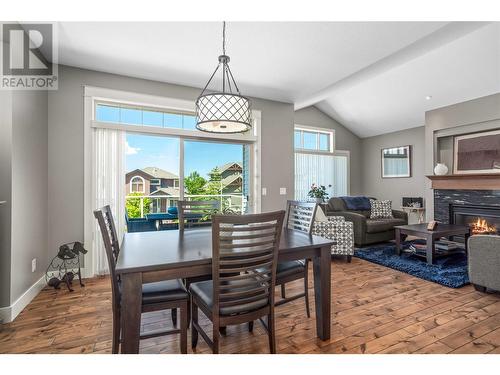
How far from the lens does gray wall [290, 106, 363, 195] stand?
23.2 ft

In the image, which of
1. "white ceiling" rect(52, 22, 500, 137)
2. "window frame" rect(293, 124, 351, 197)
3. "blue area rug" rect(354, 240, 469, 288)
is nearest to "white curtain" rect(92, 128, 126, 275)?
"white ceiling" rect(52, 22, 500, 137)

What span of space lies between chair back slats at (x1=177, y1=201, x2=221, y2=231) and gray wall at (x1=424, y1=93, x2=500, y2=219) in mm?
5141

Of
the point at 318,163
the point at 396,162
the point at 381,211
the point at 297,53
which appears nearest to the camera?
the point at 297,53

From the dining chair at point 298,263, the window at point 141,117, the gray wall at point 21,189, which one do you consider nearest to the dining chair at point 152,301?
the dining chair at point 298,263

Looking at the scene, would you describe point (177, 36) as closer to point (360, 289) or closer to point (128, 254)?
point (128, 254)

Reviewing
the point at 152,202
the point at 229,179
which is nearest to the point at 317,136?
the point at 229,179

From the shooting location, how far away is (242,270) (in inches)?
64.5

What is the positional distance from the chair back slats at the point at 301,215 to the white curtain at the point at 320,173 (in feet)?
13.4

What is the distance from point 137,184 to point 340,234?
3.60m

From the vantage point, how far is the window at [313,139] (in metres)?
7.00

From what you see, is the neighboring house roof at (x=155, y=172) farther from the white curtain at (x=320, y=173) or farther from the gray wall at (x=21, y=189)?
the white curtain at (x=320, y=173)

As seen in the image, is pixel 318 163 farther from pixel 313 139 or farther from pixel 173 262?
pixel 173 262

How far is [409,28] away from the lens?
264cm
